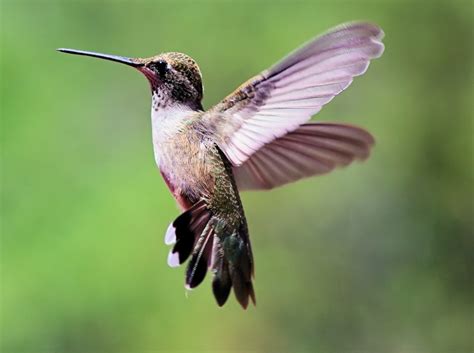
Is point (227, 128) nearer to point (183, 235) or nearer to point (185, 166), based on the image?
point (185, 166)

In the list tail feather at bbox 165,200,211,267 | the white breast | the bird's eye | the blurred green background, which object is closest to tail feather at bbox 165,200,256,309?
tail feather at bbox 165,200,211,267

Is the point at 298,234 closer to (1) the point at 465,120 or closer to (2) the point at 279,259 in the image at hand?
(2) the point at 279,259

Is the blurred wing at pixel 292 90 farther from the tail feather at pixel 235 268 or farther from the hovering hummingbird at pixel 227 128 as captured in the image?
the tail feather at pixel 235 268

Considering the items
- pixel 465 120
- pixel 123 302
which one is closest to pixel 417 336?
pixel 465 120

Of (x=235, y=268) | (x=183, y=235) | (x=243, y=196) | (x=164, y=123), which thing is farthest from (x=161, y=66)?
(x=243, y=196)

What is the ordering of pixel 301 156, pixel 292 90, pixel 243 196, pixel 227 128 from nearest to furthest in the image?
1. pixel 292 90
2. pixel 227 128
3. pixel 301 156
4. pixel 243 196

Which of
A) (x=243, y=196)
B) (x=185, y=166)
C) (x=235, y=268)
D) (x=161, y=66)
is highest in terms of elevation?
(x=243, y=196)

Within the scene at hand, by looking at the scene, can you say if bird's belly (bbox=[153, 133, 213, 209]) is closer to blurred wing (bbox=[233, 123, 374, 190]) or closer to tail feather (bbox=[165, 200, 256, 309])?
tail feather (bbox=[165, 200, 256, 309])
